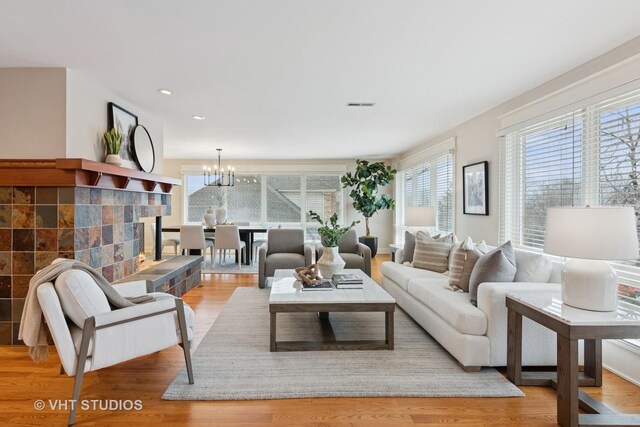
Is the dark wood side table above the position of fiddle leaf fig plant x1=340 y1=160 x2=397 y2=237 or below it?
below

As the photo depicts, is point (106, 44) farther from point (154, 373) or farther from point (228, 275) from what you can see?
point (228, 275)

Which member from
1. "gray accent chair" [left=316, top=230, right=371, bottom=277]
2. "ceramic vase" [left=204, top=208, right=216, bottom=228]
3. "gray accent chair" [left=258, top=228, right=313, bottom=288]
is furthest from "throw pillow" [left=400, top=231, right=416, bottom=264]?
"ceramic vase" [left=204, top=208, right=216, bottom=228]

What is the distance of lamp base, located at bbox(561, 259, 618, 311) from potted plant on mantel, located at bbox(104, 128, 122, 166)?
152 inches

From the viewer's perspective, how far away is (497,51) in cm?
258

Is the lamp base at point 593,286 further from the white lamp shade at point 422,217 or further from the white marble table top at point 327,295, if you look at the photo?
the white lamp shade at point 422,217

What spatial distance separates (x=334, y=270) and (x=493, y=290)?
1537mm

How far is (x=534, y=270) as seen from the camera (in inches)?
110

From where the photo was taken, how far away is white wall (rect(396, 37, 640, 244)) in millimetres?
2492

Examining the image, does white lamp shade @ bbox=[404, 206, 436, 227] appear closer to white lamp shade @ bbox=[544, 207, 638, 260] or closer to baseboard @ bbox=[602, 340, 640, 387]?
baseboard @ bbox=[602, 340, 640, 387]

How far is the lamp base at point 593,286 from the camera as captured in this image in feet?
6.49

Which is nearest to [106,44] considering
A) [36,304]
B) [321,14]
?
[321,14]

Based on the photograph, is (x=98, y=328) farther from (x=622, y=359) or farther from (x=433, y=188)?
(x=433, y=188)

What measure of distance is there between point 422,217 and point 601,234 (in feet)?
9.06

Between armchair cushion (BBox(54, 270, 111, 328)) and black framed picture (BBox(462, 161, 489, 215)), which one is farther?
black framed picture (BBox(462, 161, 489, 215))
